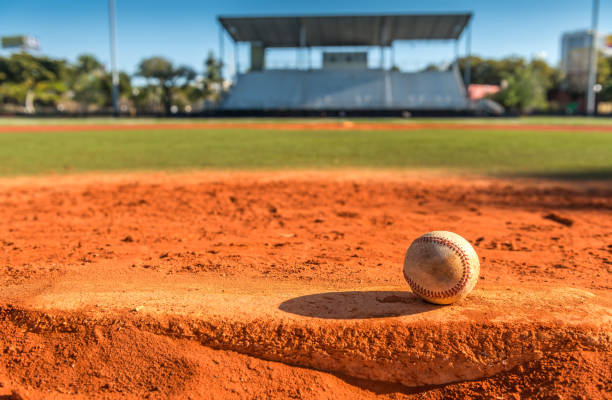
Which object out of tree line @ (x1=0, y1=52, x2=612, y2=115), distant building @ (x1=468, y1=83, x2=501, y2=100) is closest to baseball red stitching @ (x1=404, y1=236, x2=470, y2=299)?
tree line @ (x1=0, y1=52, x2=612, y2=115)

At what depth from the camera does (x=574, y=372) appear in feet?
8.03

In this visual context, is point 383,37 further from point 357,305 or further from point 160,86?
point 357,305

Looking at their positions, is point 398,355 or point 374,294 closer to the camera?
point 398,355

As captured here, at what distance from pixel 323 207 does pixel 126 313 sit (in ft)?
11.7

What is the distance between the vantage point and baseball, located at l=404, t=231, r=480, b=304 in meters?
2.78

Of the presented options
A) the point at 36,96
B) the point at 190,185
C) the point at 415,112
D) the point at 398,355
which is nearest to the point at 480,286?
the point at 398,355

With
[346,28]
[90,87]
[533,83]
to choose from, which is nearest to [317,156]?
[346,28]

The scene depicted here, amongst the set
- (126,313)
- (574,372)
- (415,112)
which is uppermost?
(415,112)

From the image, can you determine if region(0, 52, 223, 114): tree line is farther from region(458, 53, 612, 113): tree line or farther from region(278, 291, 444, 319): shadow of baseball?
region(278, 291, 444, 319): shadow of baseball

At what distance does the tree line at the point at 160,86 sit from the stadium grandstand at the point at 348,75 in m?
11.7

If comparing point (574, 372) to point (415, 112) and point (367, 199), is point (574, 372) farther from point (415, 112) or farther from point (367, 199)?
point (415, 112)

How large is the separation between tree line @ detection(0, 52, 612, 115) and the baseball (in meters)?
51.5

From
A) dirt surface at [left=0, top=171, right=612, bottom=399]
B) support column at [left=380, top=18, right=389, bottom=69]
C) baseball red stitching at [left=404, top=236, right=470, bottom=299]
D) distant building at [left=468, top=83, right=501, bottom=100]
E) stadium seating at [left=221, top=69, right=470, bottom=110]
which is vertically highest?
support column at [left=380, top=18, right=389, bottom=69]

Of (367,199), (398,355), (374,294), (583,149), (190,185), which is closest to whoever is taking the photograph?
(398,355)
